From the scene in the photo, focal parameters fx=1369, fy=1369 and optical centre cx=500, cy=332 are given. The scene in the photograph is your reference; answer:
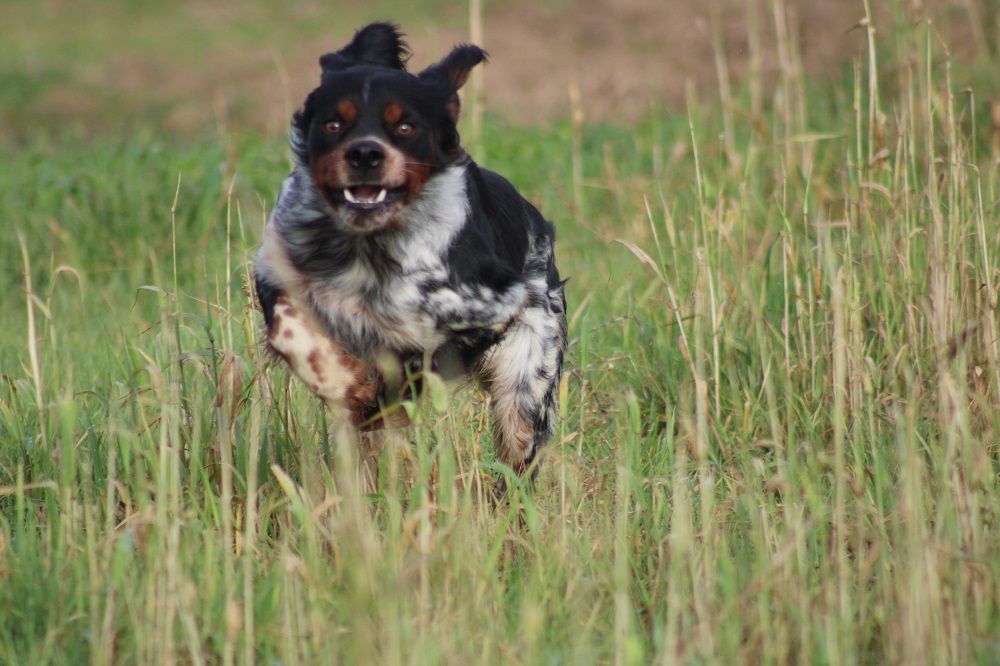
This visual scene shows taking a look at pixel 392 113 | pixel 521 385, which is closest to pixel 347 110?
pixel 392 113

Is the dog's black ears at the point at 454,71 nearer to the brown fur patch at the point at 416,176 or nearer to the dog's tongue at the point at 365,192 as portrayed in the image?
the brown fur patch at the point at 416,176

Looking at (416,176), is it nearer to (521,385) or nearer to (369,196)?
(369,196)

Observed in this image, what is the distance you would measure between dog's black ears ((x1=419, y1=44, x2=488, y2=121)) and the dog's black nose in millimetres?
418

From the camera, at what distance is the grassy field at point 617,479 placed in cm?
262

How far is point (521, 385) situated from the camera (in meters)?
3.98

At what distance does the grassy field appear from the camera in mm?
2617

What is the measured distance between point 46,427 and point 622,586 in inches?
71.3

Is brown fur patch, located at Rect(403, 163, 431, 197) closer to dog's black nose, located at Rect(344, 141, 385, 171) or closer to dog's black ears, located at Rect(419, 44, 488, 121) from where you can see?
dog's black nose, located at Rect(344, 141, 385, 171)

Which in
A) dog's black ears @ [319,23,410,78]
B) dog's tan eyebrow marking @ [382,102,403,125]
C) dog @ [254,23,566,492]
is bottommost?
dog @ [254,23,566,492]

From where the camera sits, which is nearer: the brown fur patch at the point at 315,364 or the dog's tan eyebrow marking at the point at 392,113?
the brown fur patch at the point at 315,364

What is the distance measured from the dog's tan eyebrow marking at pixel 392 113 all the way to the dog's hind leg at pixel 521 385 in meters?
0.73

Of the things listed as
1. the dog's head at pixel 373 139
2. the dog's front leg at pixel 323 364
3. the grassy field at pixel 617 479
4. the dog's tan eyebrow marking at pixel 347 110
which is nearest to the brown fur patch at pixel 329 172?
the dog's head at pixel 373 139

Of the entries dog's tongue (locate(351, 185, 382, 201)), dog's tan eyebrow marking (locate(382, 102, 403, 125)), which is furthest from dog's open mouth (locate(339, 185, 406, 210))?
dog's tan eyebrow marking (locate(382, 102, 403, 125))

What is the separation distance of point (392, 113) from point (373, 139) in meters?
0.12
